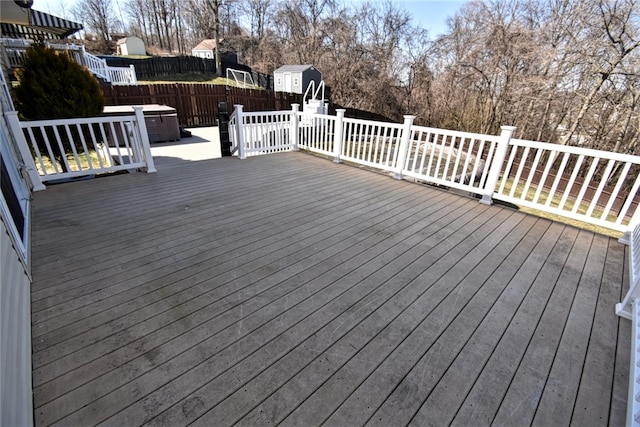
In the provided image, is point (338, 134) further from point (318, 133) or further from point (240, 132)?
point (240, 132)

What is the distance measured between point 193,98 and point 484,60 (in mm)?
10462

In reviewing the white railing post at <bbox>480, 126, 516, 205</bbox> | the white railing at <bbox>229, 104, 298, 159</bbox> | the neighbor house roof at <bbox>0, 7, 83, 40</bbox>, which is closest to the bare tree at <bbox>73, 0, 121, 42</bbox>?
the neighbor house roof at <bbox>0, 7, 83, 40</bbox>

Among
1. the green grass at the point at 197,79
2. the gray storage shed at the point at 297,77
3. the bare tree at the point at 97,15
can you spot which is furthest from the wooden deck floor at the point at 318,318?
the bare tree at the point at 97,15

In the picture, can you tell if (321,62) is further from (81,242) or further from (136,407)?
(136,407)

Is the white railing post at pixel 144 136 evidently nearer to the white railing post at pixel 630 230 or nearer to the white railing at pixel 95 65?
the white railing post at pixel 630 230

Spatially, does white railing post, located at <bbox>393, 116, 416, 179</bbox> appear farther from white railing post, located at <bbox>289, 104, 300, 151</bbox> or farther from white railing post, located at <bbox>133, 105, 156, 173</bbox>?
white railing post, located at <bbox>133, 105, 156, 173</bbox>

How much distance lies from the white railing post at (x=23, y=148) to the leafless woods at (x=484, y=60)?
11345 millimetres

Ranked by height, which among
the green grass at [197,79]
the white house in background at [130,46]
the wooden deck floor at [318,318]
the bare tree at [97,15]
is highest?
the bare tree at [97,15]

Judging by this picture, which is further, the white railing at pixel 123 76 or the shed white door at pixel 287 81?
the shed white door at pixel 287 81

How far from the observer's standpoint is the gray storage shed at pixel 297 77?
14898mm

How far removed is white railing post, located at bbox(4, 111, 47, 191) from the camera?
3.21 m

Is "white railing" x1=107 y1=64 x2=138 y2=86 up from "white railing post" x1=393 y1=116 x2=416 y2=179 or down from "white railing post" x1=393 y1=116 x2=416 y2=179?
up

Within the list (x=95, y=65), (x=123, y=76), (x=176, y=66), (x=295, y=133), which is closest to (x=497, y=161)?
(x=295, y=133)

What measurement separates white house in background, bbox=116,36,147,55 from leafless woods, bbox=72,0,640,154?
710 cm
